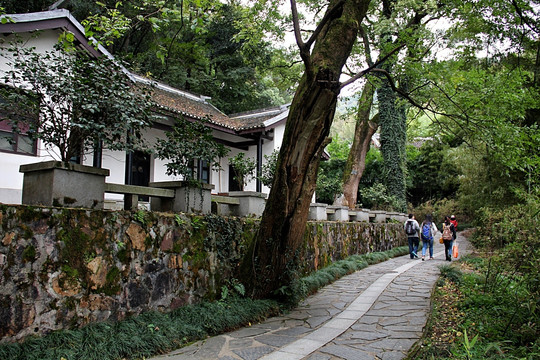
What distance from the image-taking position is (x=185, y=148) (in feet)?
19.3

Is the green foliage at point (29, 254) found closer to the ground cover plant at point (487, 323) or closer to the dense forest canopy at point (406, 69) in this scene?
the dense forest canopy at point (406, 69)

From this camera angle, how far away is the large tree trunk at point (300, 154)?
5.59 meters

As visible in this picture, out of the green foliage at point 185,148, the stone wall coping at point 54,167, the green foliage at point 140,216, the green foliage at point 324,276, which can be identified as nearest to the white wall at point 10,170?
the green foliage at point 185,148

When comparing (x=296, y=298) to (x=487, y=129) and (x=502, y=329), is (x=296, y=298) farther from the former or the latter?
(x=487, y=129)

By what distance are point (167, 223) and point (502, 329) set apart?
4.46 meters

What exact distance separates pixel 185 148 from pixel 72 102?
69.7 inches

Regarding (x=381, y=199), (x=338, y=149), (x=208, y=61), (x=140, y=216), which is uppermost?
(x=208, y=61)

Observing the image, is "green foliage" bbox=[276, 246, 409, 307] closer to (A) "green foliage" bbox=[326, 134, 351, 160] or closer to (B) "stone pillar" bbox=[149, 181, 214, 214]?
(B) "stone pillar" bbox=[149, 181, 214, 214]

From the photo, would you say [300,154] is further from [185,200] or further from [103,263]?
[103,263]

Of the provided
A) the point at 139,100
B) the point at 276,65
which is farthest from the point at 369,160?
the point at 139,100

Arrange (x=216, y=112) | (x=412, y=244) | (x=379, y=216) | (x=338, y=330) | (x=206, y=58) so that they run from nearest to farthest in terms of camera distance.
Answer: (x=338, y=330) → (x=412, y=244) → (x=379, y=216) → (x=216, y=112) → (x=206, y=58)

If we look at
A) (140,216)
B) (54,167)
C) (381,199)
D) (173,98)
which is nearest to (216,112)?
(173,98)

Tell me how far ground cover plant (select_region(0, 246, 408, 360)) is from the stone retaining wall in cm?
15

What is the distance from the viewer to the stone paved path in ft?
14.1
